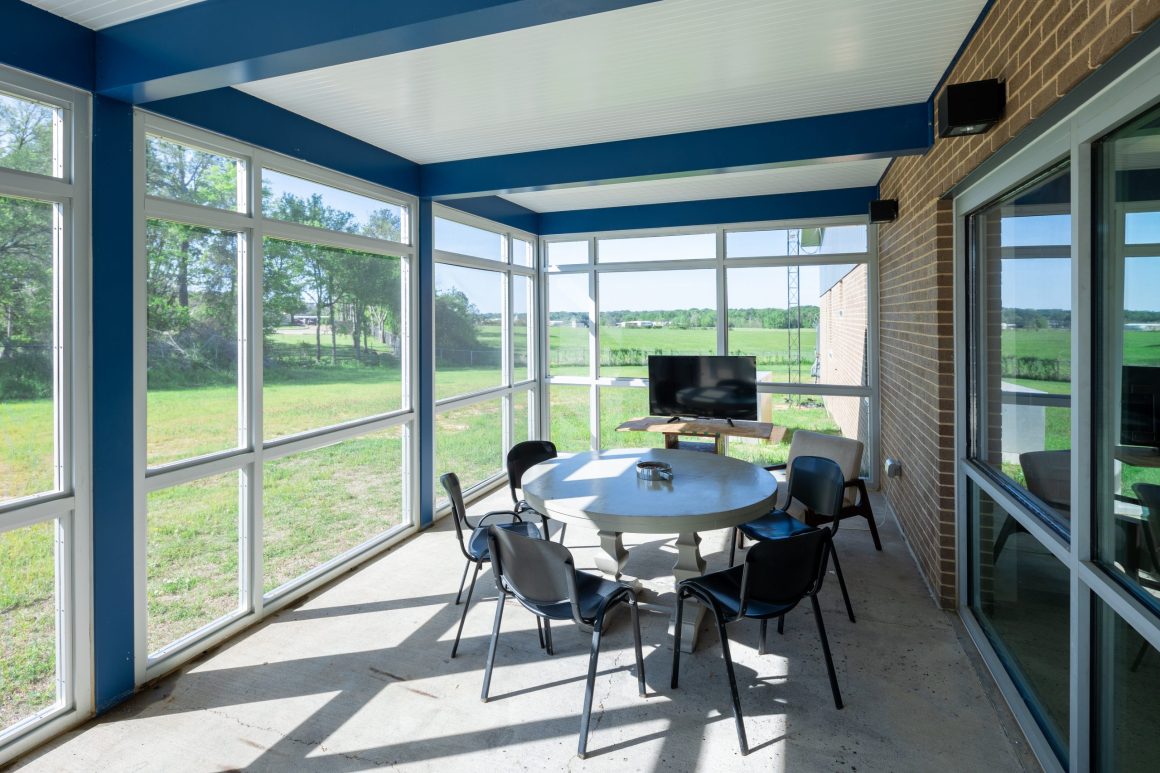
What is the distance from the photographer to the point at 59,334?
8.09 feet

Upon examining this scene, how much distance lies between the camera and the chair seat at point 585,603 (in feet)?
7.97

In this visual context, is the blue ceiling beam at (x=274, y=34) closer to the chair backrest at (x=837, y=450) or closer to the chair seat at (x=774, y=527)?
the chair seat at (x=774, y=527)

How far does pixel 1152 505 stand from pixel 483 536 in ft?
9.11

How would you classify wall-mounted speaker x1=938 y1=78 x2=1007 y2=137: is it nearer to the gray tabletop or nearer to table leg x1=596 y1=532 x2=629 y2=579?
the gray tabletop

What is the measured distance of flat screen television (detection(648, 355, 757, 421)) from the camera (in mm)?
5758

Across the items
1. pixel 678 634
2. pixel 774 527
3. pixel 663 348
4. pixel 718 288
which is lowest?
pixel 678 634

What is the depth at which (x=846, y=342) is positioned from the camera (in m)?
6.16

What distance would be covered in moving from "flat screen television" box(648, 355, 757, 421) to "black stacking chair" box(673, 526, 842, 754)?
324cm

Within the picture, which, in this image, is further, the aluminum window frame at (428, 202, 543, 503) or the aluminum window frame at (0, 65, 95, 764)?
the aluminum window frame at (428, 202, 543, 503)

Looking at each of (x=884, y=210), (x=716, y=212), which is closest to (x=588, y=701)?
(x=884, y=210)

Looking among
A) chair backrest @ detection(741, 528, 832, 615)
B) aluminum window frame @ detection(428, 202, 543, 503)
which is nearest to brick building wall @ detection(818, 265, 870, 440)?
aluminum window frame @ detection(428, 202, 543, 503)

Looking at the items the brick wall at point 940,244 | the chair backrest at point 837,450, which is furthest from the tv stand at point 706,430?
the brick wall at point 940,244

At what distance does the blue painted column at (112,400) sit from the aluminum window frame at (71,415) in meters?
0.03

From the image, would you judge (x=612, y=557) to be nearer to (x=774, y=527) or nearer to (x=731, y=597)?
(x=774, y=527)
